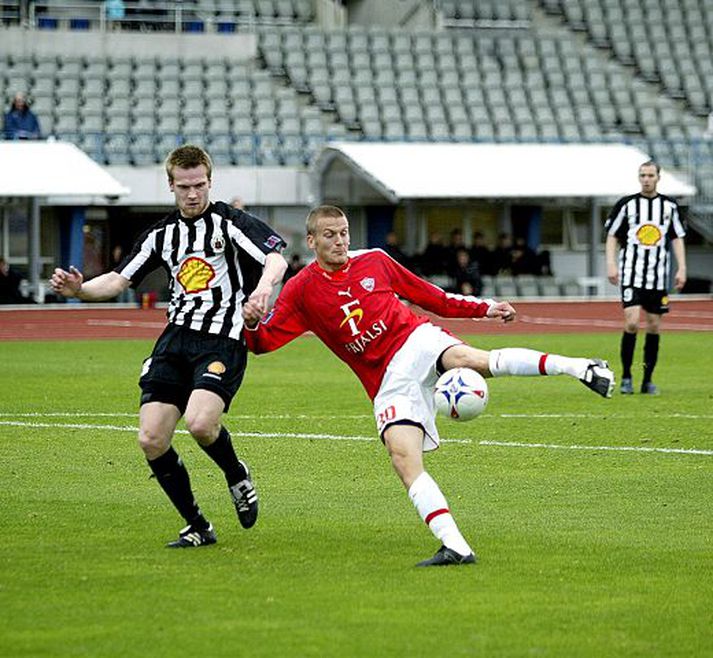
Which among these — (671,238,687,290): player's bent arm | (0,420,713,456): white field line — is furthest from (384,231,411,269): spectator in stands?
(0,420,713,456): white field line

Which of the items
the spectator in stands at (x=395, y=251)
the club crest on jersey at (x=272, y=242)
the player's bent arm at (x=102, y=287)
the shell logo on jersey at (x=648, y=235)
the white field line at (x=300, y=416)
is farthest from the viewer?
the spectator in stands at (x=395, y=251)

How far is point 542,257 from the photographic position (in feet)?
129

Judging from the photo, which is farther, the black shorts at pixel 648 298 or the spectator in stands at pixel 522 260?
the spectator in stands at pixel 522 260

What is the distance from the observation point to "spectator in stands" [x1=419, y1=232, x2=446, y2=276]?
122 ft

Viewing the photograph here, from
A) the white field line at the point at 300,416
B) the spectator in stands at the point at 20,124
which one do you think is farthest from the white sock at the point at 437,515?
the spectator in stands at the point at 20,124

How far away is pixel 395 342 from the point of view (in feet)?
26.7

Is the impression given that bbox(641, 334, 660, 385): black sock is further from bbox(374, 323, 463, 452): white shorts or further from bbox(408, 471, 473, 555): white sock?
bbox(408, 471, 473, 555): white sock

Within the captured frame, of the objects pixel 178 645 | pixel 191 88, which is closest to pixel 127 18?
pixel 191 88

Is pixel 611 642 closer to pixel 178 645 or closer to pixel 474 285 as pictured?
pixel 178 645

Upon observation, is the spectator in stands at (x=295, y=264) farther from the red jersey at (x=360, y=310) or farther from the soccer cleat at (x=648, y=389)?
the red jersey at (x=360, y=310)

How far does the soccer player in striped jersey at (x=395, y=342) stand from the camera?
7.75 m

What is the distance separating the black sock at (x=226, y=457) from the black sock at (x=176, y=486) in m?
0.19

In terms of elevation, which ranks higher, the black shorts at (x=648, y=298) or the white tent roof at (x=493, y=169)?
the white tent roof at (x=493, y=169)

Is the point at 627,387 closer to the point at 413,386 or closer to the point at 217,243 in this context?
the point at 217,243
